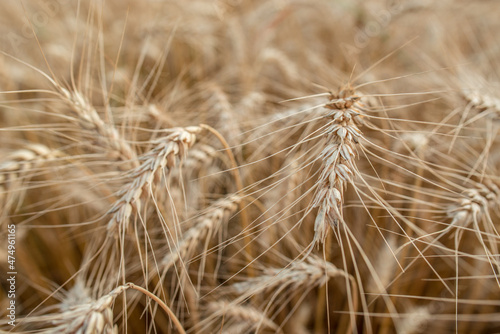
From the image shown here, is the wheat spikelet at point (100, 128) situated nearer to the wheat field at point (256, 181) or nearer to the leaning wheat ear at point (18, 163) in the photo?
the wheat field at point (256, 181)

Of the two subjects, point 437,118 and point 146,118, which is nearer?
point 146,118

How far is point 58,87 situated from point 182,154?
0.29m

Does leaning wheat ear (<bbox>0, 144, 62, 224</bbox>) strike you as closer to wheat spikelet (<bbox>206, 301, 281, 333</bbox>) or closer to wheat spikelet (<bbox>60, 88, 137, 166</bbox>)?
wheat spikelet (<bbox>60, 88, 137, 166</bbox>)

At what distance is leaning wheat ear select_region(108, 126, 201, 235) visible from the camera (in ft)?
2.21

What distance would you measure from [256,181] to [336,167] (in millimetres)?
569

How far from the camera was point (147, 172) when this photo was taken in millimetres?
695

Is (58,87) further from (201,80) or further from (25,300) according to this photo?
(201,80)

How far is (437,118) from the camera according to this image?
4.14 feet

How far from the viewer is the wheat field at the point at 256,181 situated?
28.1 inches

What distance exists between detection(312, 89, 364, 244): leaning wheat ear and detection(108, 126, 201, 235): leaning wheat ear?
0.90ft

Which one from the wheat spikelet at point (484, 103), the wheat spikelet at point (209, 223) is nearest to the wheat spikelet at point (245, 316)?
the wheat spikelet at point (209, 223)

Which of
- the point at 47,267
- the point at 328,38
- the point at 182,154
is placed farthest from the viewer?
the point at 328,38

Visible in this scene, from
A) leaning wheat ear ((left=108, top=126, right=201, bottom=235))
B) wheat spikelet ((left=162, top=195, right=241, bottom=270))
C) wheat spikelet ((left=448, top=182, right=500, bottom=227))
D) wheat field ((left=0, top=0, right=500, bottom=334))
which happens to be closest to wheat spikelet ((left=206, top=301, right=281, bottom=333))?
wheat field ((left=0, top=0, right=500, bottom=334))

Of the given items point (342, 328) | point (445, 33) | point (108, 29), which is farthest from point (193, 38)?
point (342, 328)
